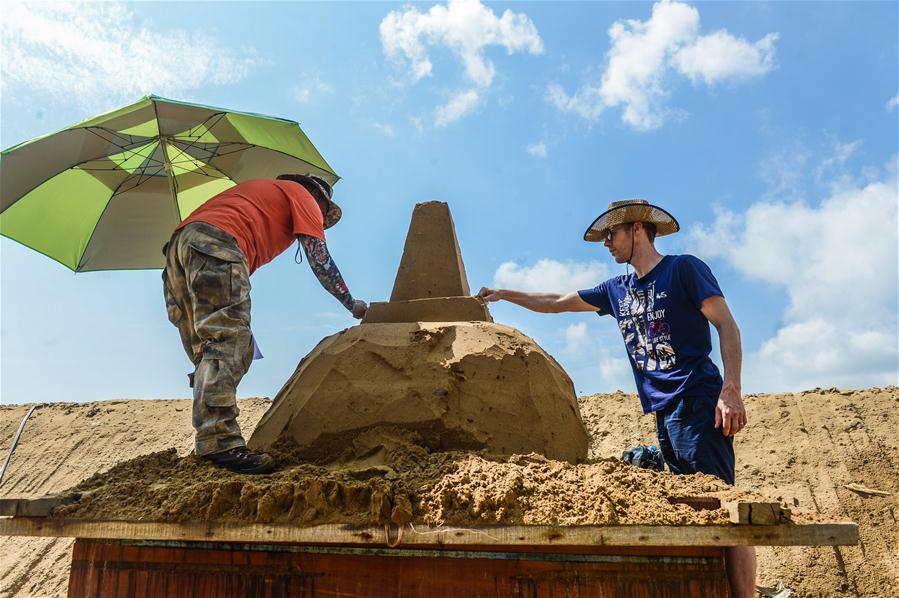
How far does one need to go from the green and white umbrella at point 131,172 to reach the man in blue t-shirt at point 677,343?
2059 mm

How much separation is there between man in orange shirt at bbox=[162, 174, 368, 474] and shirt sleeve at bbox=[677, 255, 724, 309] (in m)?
1.72

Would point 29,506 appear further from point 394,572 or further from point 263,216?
point 263,216

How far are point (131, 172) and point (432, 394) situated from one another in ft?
9.63

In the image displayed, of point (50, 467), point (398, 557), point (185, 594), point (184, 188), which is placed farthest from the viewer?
point (50, 467)

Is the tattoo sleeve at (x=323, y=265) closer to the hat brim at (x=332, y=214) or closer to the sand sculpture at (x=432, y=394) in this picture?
the sand sculpture at (x=432, y=394)

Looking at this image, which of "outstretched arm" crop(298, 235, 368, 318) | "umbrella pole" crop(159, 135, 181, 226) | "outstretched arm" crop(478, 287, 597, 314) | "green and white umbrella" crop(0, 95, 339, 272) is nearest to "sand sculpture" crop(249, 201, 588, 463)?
"outstretched arm" crop(298, 235, 368, 318)

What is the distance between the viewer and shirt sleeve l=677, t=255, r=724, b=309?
10.1ft

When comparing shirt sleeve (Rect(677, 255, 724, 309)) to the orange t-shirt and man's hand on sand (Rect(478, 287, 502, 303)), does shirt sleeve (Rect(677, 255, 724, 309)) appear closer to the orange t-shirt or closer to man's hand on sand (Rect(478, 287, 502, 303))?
man's hand on sand (Rect(478, 287, 502, 303))

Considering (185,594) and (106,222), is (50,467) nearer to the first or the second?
(106,222)

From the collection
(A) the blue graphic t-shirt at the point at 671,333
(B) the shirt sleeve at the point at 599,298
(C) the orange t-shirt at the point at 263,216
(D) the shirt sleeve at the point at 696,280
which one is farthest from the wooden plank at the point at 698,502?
(C) the orange t-shirt at the point at 263,216

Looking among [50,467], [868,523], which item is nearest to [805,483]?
[868,523]

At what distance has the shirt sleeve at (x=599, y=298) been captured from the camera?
379cm

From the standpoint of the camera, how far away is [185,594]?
8.14ft

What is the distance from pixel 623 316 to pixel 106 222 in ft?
11.7
